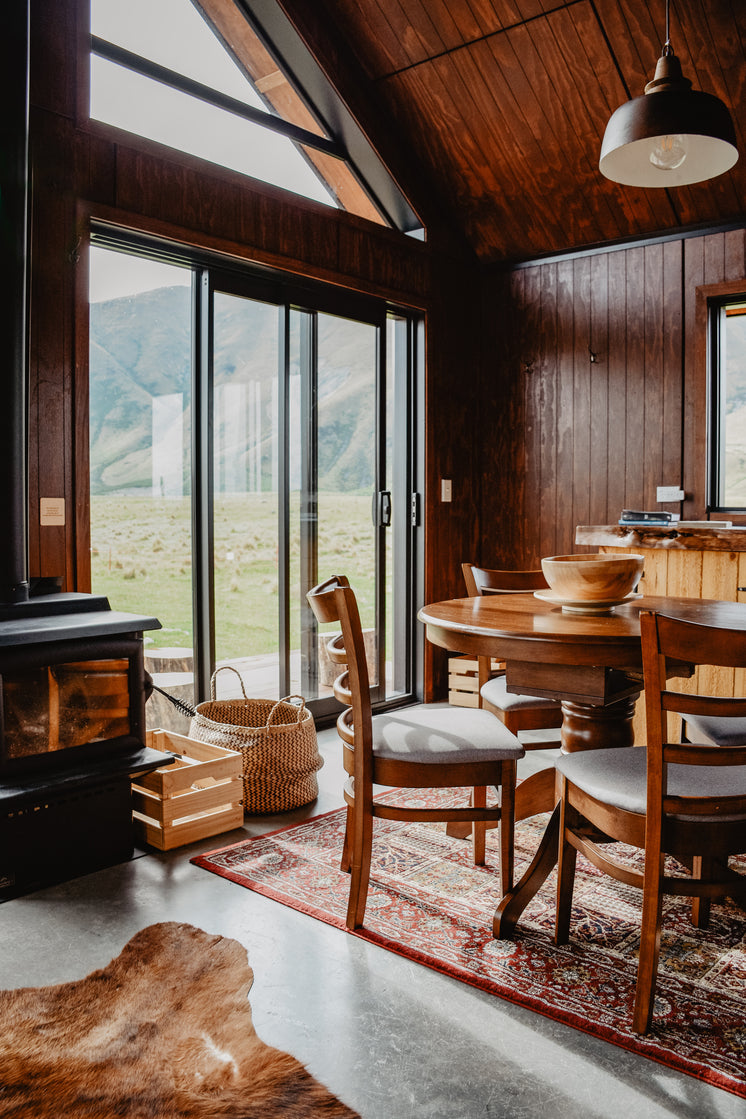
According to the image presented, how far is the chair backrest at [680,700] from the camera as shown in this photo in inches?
66.7

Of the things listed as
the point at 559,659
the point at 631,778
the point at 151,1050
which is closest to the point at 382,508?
the point at 559,659

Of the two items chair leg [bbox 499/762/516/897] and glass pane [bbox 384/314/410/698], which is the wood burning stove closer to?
chair leg [bbox 499/762/516/897]

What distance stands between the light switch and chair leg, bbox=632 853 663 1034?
2.25 meters

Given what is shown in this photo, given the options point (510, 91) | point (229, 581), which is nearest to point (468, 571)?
point (229, 581)

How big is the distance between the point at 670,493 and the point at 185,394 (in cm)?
257

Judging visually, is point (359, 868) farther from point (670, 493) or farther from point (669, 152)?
point (670, 493)

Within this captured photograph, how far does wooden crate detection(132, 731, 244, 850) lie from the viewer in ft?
9.07

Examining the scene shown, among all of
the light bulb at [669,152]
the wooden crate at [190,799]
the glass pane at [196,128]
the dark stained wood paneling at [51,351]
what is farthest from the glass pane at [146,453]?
the light bulb at [669,152]

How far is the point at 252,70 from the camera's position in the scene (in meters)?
3.96

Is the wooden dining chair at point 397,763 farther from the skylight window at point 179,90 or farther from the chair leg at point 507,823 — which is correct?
the skylight window at point 179,90

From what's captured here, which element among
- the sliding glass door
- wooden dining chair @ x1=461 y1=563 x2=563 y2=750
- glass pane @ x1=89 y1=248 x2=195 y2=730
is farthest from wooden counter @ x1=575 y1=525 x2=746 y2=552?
glass pane @ x1=89 y1=248 x2=195 y2=730

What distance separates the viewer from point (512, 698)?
2.89m

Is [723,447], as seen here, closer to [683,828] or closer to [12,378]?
[683,828]

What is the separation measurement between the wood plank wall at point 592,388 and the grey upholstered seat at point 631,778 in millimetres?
2757
